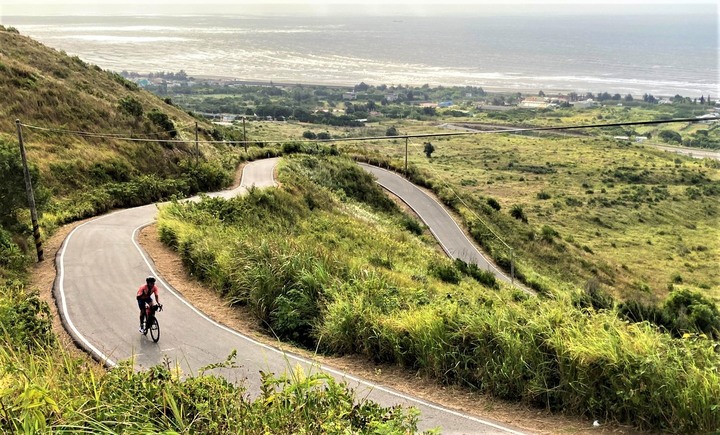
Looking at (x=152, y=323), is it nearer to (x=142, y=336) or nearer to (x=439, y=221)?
(x=142, y=336)

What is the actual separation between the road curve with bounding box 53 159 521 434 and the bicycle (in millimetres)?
138

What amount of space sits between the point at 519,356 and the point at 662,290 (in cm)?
3503

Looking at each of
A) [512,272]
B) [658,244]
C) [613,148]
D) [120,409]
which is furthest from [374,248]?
[613,148]

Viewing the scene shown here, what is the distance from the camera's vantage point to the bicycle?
1003 cm

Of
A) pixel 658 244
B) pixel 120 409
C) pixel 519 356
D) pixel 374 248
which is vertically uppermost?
pixel 120 409

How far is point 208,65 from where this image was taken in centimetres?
13700

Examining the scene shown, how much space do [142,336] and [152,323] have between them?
0.52 metres

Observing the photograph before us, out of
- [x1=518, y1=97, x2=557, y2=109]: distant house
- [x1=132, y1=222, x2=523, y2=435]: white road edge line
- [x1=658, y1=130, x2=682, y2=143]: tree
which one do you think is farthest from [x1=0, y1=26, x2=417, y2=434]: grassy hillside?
[x1=518, y1=97, x2=557, y2=109]: distant house

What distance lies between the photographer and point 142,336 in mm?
10430

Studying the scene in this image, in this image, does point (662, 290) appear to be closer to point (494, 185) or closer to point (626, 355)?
point (626, 355)

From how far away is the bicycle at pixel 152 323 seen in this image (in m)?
10.0

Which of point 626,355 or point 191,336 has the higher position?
point 626,355

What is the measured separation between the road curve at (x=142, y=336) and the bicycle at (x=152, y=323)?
0.14m

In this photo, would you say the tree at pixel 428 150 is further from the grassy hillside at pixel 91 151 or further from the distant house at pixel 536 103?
the grassy hillside at pixel 91 151
